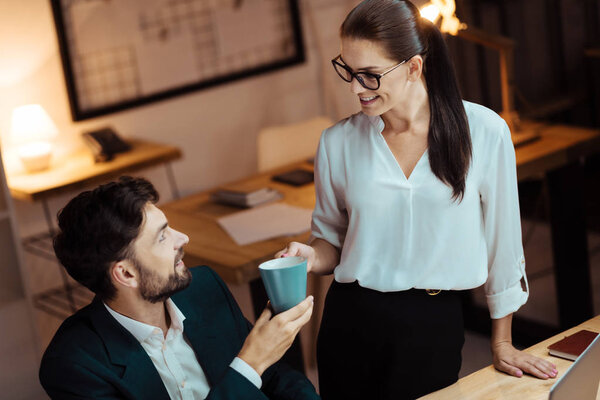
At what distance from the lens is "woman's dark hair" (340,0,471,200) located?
156cm

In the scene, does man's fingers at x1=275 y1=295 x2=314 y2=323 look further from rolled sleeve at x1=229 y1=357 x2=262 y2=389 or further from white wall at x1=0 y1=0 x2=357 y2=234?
white wall at x1=0 y1=0 x2=357 y2=234

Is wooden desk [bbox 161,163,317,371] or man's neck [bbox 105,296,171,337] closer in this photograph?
man's neck [bbox 105,296,171,337]

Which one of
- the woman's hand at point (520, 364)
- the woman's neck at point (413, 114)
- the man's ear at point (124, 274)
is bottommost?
the woman's hand at point (520, 364)

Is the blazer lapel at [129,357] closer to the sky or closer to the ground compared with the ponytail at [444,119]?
closer to the ground

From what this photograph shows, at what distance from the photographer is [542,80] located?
4.82 meters

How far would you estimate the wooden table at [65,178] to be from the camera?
337 centimetres

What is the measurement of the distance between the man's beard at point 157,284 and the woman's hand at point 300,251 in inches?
8.0

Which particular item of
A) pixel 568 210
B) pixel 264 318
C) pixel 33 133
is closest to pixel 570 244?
pixel 568 210

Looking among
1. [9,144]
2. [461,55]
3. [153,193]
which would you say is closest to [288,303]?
[153,193]

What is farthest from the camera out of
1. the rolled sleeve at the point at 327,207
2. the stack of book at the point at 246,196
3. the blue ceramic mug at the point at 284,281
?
the stack of book at the point at 246,196

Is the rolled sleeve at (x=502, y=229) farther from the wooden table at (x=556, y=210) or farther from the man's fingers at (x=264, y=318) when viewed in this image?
the wooden table at (x=556, y=210)

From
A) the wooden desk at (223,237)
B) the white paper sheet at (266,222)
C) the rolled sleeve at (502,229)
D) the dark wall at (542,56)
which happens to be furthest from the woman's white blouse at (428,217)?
the dark wall at (542,56)

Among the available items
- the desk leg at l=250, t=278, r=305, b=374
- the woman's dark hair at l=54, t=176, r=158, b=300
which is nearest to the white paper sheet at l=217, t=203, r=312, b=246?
the desk leg at l=250, t=278, r=305, b=374

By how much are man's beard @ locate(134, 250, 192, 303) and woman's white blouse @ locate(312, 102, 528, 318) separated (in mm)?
370
